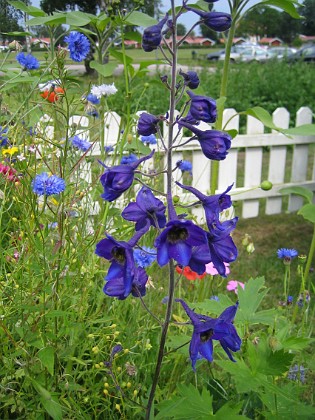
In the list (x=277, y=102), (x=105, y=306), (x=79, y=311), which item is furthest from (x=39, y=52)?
(x=277, y=102)

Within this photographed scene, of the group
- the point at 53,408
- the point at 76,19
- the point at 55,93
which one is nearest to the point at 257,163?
the point at 76,19

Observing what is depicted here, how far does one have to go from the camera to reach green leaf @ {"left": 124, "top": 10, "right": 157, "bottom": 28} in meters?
2.23

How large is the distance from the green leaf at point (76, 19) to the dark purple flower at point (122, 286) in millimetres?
1301

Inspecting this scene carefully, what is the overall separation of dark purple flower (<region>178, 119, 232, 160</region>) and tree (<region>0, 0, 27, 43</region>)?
1554mm

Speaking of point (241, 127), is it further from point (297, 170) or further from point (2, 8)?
point (2, 8)

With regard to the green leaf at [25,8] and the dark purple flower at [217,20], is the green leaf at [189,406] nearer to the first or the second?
the dark purple flower at [217,20]

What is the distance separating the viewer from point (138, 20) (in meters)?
2.25

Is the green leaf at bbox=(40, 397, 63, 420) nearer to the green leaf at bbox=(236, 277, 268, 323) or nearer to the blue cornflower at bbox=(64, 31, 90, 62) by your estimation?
the green leaf at bbox=(236, 277, 268, 323)

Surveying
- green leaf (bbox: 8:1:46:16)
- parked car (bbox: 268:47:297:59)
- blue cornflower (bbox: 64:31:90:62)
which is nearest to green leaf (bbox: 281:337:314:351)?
blue cornflower (bbox: 64:31:90:62)

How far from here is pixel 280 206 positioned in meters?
5.32


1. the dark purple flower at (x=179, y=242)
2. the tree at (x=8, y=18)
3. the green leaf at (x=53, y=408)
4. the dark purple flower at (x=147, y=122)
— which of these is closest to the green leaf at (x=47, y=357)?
the green leaf at (x=53, y=408)

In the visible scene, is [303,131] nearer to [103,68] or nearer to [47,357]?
[103,68]

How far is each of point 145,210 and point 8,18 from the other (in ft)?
5.58

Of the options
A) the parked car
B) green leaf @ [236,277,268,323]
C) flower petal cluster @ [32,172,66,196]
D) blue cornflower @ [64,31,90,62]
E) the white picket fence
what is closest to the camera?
flower petal cluster @ [32,172,66,196]
